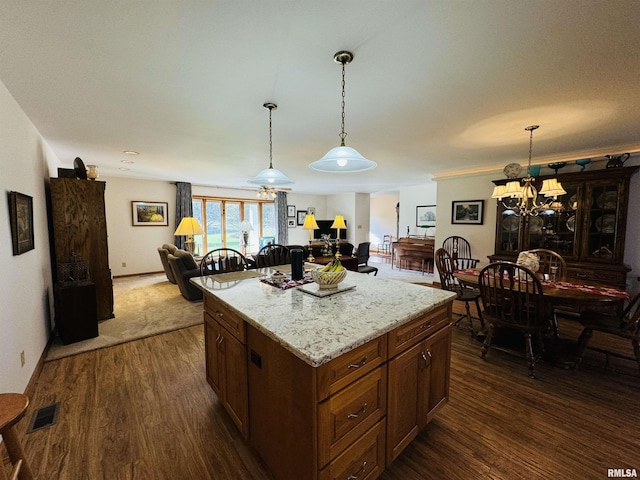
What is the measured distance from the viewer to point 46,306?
3.05 metres

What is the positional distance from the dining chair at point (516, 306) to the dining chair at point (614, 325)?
0.30 metres

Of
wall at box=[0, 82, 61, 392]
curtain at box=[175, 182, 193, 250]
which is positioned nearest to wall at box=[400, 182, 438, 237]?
curtain at box=[175, 182, 193, 250]

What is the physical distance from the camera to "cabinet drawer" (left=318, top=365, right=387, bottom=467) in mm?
1121

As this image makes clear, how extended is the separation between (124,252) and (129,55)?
6080mm

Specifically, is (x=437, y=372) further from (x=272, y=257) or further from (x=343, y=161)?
(x=272, y=257)

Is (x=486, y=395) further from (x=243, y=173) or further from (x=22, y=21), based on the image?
(x=243, y=173)

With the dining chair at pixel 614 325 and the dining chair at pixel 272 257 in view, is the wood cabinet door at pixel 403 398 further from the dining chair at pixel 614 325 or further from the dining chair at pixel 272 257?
the dining chair at pixel 272 257

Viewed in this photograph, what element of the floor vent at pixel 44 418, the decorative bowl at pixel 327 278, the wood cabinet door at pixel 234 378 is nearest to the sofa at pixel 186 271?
the floor vent at pixel 44 418

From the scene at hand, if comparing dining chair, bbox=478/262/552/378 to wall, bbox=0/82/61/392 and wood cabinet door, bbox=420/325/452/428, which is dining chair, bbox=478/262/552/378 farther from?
wall, bbox=0/82/61/392

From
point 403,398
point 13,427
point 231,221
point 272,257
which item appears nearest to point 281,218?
point 231,221

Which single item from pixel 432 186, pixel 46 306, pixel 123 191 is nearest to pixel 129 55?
pixel 46 306

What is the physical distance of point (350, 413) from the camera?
4.01 ft

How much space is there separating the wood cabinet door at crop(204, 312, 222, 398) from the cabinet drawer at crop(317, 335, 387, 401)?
1003 millimetres

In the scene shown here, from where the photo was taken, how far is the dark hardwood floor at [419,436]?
5.12 feet
